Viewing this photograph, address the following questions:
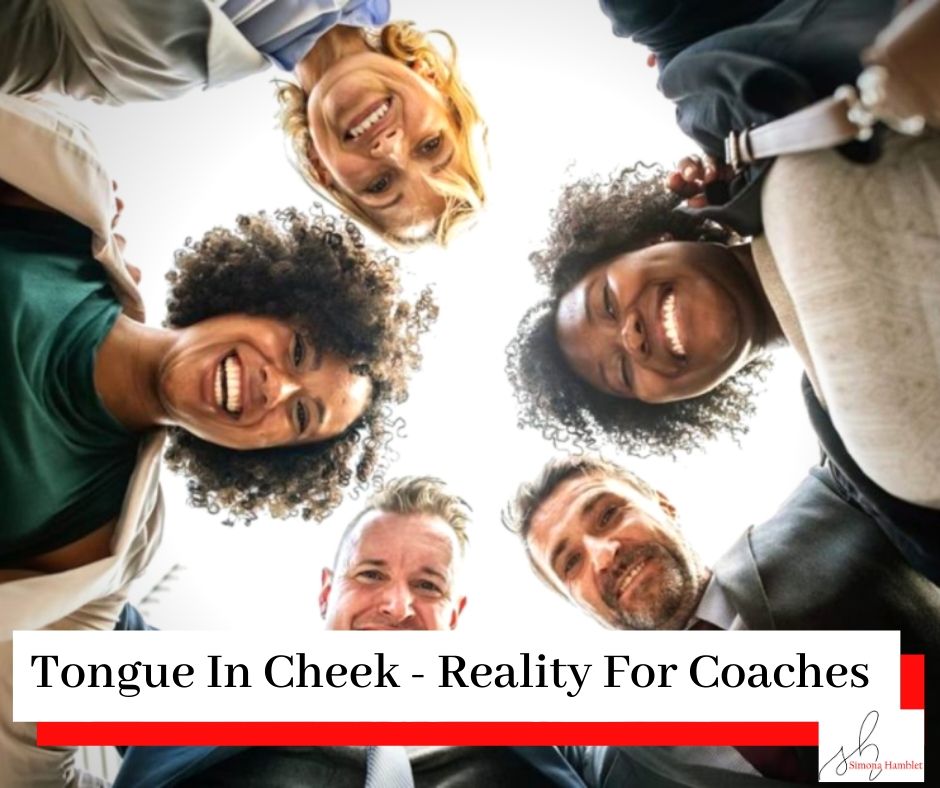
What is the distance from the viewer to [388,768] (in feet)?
5.52

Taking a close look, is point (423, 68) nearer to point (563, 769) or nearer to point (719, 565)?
point (719, 565)

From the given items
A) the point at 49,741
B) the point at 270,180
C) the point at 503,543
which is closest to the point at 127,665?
the point at 49,741

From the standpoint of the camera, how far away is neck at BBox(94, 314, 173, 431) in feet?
5.78

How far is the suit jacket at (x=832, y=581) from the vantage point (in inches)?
64.3

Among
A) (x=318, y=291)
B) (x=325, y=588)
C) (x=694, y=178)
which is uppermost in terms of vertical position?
(x=694, y=178)

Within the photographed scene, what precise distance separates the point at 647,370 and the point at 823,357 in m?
0.37

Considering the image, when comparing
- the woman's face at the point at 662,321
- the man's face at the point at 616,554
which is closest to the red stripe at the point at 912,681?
the man's face at the point at 616,554

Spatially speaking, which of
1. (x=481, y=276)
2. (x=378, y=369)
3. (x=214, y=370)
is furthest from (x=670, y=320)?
(x=214, y=370)

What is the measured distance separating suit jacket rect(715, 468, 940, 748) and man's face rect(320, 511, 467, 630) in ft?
1.81

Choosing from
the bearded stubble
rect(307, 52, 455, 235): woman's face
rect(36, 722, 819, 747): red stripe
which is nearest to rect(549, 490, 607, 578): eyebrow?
the bearded stubble

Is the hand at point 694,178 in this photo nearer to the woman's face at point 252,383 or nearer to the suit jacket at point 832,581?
the suit jacket at point 832,581

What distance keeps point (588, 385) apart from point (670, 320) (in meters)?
0.21

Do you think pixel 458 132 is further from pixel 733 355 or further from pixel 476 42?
pixel 733 355

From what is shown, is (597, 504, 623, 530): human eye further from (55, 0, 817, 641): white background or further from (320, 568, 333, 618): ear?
(320, 568, 333, 618): ear
